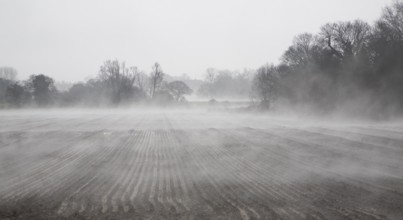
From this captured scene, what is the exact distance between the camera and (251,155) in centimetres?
1213

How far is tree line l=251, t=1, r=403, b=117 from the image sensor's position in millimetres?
29953

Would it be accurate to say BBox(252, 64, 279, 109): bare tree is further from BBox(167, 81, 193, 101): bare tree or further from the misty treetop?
BBox(167, 81, 193, 101): bare tree

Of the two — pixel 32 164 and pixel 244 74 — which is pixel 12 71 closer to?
pixel 244 74

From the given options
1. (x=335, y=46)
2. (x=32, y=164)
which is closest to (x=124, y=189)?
(x=32, y=164)

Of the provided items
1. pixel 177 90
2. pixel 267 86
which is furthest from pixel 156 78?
pixel 267 86

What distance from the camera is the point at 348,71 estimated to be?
111ft

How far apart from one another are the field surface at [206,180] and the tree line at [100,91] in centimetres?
5440

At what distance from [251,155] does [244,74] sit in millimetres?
108454

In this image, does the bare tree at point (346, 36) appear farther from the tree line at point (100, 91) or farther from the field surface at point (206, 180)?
the tree line at point (100, 91)

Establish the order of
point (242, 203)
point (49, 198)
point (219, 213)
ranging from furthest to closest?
point (49, 198) < point (242, 203) < point (219, 213)

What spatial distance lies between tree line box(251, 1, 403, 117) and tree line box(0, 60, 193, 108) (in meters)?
32.5

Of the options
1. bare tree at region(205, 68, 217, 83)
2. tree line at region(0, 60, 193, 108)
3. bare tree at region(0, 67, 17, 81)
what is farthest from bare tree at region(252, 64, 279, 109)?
bare tree at region(0, 67, 17, 81)

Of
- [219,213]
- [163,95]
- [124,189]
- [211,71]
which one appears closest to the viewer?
[219,213]

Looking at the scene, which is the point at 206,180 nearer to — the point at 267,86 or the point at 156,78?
the point at 267,86
